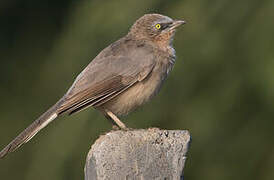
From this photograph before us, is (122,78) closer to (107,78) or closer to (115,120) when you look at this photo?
(107,78)

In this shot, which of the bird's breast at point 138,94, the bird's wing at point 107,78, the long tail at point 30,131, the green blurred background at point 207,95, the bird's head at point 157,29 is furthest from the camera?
the green blurred background at point 207,95

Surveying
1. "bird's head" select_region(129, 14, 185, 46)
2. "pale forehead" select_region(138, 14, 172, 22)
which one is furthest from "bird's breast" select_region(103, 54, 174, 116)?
"pale forehead" select_region(138, 14, 172, 22)

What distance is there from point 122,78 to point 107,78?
5.6 inches

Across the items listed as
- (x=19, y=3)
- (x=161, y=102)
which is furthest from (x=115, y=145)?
(x=19, y=3)

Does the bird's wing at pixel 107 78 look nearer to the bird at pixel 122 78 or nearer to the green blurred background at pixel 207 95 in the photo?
the bird at pixel 122 78

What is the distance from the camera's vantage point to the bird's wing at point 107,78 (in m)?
5.70

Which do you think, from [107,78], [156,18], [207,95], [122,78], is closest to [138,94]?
[122,78]

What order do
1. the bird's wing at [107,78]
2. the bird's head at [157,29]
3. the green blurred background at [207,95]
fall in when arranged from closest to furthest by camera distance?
the bird's wing at [107,78] → the bird's head at [157,29] → the green blurred background at [207,95]

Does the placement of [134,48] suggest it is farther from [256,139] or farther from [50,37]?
[50,37]

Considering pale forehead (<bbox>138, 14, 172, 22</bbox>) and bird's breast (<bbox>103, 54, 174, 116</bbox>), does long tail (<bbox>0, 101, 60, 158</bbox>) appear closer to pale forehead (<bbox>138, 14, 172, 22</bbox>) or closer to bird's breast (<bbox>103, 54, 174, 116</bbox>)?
bird's breast (<bbox>103, 54, 174, 116</bbox>)

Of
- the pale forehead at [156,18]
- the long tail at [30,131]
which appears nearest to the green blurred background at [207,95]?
the pale forehead at [156,18]

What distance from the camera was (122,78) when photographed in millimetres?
6109

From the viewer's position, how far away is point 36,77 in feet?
35.0

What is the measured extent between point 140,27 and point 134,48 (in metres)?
0.47
